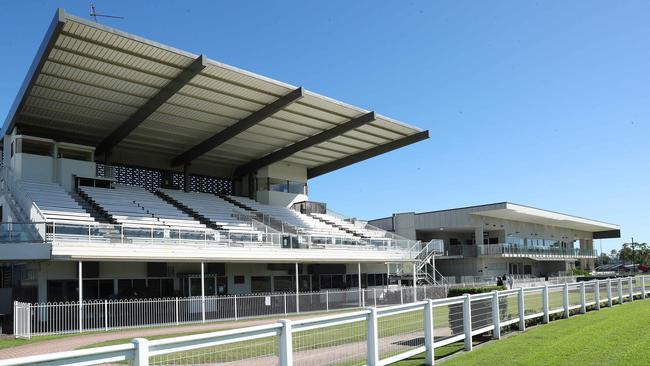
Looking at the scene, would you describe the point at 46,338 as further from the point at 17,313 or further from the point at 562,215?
the point at 562,215

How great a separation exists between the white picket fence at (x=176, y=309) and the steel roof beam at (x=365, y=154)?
36.3ft

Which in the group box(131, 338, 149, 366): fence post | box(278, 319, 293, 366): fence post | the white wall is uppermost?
the white wall

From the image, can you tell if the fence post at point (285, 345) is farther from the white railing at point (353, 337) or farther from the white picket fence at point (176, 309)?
the white picket fence at point (176, 309)

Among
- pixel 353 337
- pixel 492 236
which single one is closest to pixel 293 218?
pixel 492 236

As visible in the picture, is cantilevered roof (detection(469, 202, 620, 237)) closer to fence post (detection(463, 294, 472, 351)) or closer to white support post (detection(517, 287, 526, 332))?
white support post (detection(517, 287, 526, 332))

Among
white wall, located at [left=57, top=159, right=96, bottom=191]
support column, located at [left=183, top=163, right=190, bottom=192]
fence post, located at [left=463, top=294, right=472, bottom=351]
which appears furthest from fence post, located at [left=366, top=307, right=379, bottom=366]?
support column, located at [left=183, top=163, right=190, bottom=192]

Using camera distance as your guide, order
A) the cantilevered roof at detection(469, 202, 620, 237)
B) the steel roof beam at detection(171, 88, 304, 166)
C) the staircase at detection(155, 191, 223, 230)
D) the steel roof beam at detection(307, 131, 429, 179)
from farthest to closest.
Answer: the cantilevered roof at detection(469, 202, 620, 237), the steel roof beam at detection(307, 131, 429, 179), the staircase at detection(155, 191, 223, 230), the steel roof beam at detection(171, 88, 304, 166)

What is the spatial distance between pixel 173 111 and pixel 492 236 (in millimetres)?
37890

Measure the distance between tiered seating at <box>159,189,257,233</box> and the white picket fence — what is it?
20.1ft

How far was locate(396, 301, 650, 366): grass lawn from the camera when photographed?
9648 mm

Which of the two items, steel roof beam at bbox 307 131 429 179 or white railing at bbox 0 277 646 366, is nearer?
white railing at bbox 0 277 646 366

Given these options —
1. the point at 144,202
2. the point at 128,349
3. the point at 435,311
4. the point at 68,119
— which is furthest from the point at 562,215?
the point at 128,349

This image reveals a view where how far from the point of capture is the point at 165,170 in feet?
141

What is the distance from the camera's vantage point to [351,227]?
46344mm
